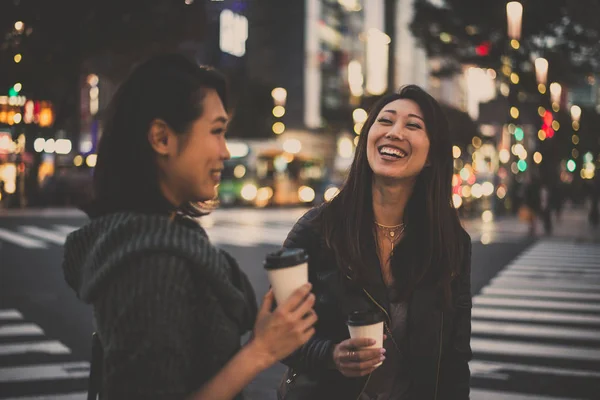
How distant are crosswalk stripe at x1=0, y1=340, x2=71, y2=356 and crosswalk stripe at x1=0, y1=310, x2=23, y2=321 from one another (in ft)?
4.99

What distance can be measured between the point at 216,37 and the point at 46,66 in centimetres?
680

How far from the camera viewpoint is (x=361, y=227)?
306 cm

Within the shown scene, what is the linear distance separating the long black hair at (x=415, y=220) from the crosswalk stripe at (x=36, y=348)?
215 inches

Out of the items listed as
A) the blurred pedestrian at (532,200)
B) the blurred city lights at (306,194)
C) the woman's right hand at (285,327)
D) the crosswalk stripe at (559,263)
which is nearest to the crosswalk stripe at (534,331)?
the crosswalk stripe at (559,263)

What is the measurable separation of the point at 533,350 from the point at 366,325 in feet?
21.5

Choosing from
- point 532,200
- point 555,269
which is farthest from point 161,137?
point 532,200

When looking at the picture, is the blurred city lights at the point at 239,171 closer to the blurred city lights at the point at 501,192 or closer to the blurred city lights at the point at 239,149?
the blurred city lights at the point at 239,149

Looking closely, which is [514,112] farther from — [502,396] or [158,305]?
[158,305]

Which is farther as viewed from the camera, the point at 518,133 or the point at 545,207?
the point at 518,133

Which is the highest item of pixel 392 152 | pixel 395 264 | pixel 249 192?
pixel 392 152

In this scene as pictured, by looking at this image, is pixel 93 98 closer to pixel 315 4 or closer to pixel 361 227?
pixel 315 4

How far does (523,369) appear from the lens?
24.4 ft

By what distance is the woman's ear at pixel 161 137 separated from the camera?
1.90 metres

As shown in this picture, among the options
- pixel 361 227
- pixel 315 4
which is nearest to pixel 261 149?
pixel 315 4
